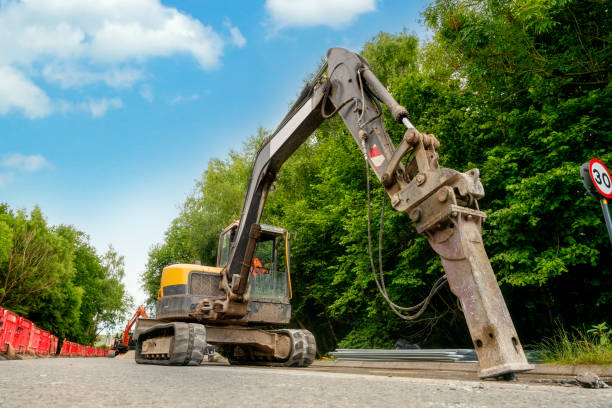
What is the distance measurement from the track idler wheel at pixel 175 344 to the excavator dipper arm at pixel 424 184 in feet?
11.2

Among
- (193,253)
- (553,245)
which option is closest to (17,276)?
(193,253)

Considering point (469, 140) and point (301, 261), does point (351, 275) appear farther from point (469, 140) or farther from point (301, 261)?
point (469, 140)

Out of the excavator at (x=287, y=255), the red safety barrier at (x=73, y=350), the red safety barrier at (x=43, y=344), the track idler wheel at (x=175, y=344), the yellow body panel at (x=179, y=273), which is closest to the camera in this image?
the excavator at (x=287, y=255)

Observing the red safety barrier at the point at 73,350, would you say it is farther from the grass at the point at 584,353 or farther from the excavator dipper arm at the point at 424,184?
the grass at the point at 584,353

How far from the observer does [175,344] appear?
8.16 metres

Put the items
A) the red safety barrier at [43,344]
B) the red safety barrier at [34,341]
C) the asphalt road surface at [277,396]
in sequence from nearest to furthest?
the asphalt road surface at [277,396] → the red safety barrier at [34,341] → the red safety barrier at [43,344]

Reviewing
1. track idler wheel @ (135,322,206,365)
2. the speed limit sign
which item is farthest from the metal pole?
track idler wheel @ (135,322,206,365)

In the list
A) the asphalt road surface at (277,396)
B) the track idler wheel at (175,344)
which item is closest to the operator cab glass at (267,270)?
the track idler wheel at (175,344)

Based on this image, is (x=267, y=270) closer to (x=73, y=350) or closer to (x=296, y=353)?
(x=296, y=353)

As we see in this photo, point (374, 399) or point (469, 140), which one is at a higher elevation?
point (469, 140)

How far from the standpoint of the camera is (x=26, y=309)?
1164 inches

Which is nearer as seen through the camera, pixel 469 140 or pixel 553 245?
pixel 553 245

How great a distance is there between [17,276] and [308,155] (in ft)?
67.9

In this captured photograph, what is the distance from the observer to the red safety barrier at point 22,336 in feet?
48.6
